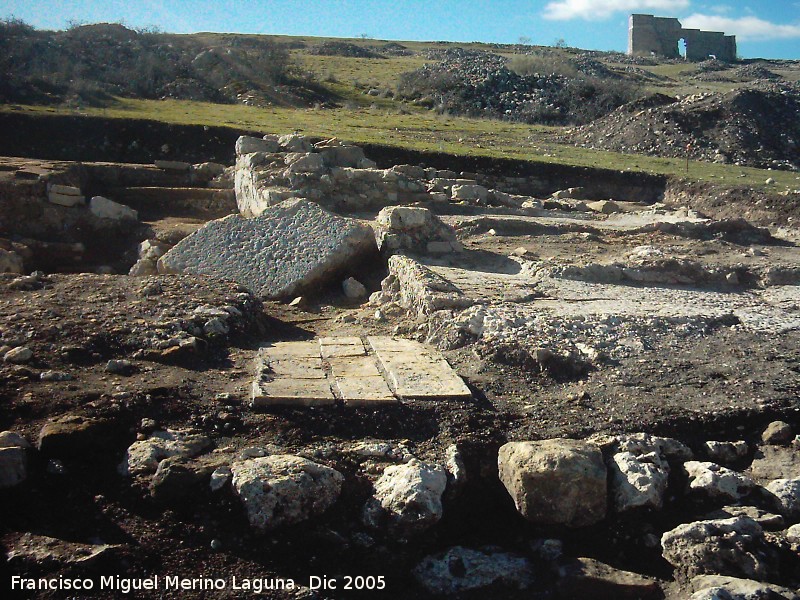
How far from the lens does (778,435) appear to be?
3885 mm

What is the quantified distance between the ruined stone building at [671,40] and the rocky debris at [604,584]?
45.5 m

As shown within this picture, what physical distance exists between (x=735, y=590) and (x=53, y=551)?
103 inches

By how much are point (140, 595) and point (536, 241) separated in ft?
Answer: 19.8

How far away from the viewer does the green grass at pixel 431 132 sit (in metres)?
13.9

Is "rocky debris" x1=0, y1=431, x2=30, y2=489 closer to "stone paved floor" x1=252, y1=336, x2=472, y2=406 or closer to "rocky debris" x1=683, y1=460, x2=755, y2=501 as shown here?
"stone paved floor" x1=252, y1=336, x2=472, y2=406

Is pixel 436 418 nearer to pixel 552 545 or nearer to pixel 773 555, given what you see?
pixel 552 545

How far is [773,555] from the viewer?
3.15 meters

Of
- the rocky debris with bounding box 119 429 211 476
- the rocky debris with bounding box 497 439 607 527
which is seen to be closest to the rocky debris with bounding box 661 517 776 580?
the rocky debris with bounding box 497 439 607 527

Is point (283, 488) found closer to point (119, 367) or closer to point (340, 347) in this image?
point (119, 367)

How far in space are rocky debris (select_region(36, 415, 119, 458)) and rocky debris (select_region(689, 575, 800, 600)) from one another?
261cm

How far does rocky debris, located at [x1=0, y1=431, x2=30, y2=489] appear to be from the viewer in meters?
3.17

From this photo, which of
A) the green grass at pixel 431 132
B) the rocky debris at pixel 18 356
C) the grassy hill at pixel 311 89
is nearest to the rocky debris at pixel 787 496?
the rocky debris at pixel 18 356

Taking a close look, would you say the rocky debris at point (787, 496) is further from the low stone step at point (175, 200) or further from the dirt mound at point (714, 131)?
the dirt mound at point (714, 131)

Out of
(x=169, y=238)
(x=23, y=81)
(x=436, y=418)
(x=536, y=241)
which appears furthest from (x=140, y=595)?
(x=23, y=81)
